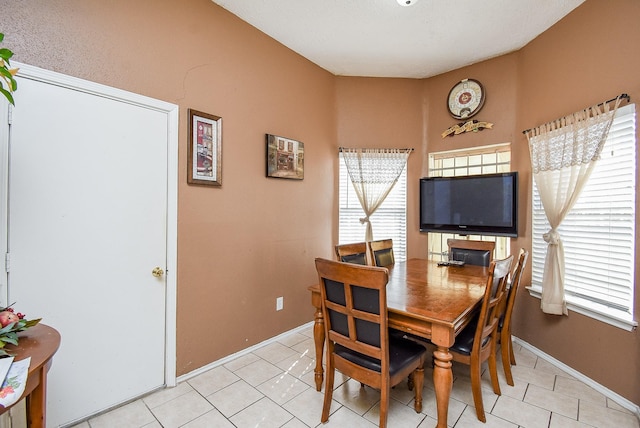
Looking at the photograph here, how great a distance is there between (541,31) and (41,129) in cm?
400

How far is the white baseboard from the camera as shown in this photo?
6.48 feet

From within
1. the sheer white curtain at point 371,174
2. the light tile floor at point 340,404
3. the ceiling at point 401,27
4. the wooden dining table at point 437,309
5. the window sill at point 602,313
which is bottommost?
the light tile floor at point 340,404

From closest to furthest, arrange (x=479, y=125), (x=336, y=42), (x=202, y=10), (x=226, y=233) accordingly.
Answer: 1. (x=202, y=10)
2. (x=226, y=233)
3. (x=336, y=42)
4. (x=479, y=125)

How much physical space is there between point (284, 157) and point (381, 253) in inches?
54.2

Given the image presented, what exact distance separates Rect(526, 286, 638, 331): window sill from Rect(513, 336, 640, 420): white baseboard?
473 millimetres

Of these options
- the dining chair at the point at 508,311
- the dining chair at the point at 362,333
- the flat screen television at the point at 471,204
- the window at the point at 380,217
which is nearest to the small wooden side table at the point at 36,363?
the dining chair at the point at 362,333

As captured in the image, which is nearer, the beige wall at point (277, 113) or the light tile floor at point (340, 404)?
the light tile floor at point (340, 404)

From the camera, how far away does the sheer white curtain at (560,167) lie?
225cm

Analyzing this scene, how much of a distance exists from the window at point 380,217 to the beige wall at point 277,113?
0.38ft

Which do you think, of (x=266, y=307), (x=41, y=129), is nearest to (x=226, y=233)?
(x=266, y=307)

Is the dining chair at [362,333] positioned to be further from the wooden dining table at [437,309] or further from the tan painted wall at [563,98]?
the tan painted wall at [563,98]

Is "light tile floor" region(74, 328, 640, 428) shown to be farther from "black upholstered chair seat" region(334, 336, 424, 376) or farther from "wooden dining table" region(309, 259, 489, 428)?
"black upholstered chair seat" region(334, 336, 424, 376)

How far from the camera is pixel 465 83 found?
346 centimetres

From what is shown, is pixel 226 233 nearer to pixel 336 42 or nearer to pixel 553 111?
pixel 336 42
